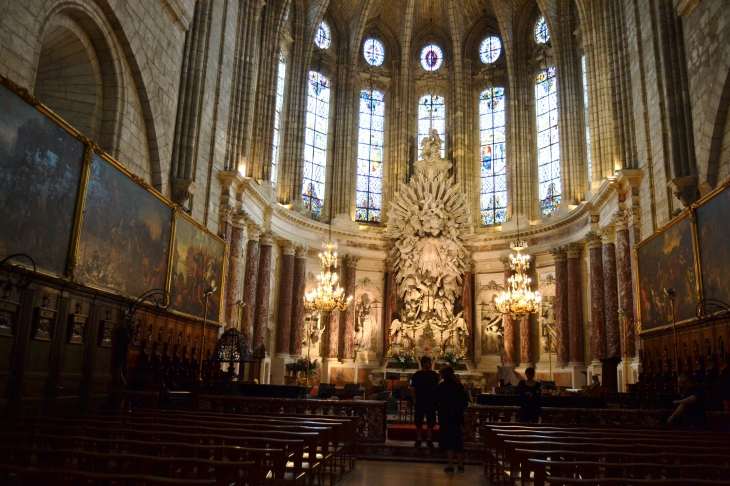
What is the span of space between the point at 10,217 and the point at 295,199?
54.4ft

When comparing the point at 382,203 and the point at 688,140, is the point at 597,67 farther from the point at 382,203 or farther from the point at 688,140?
the point at 382,203

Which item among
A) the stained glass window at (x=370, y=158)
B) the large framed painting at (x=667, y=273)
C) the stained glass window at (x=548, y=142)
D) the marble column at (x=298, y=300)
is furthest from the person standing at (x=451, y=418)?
the stained glass window at (x=370, y=158)

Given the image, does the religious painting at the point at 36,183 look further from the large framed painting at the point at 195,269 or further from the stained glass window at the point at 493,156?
the stained glass window at the point at 493,156

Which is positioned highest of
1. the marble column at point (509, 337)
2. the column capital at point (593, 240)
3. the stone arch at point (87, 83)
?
the stone arch at point (87, 83)

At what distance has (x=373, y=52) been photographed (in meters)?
29.7

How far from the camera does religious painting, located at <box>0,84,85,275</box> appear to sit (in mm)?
8203

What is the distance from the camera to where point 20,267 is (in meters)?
8.34

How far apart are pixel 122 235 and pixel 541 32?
22.1 m

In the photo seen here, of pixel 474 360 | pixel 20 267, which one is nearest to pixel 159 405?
pixel 20 267

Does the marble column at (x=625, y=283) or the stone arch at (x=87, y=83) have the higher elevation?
the stone arch at (x=87, y=83)

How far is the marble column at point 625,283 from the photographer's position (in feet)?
55.4

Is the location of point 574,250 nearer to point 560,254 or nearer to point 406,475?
point 560,254

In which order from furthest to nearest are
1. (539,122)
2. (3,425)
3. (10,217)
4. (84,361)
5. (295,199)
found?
(539,122), (295,199), (84,361), (10,217), (3,425)

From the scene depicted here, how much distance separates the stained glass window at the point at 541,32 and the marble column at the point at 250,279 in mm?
15634
